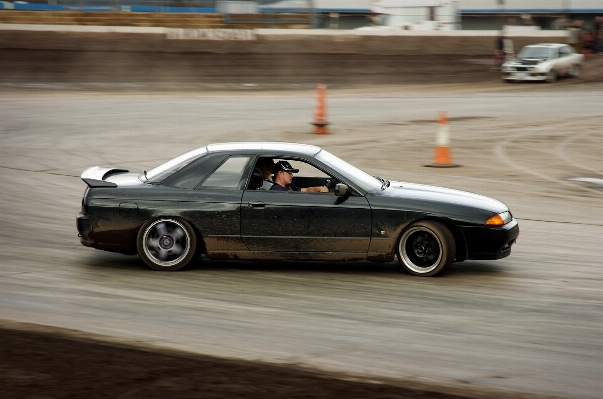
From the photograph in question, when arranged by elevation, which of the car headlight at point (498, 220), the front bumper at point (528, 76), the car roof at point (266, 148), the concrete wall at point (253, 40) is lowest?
the car headlight at point (498, 220)

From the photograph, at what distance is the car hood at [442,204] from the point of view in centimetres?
837

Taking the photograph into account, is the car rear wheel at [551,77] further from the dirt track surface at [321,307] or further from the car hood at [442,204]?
the car hood at [442,204]

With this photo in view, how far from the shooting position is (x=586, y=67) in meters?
36.3

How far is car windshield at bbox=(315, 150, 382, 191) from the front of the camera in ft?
28.3

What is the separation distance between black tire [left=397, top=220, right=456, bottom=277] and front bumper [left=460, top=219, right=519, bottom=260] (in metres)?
0.18

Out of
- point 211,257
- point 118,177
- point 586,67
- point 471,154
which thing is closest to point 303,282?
point 211,257

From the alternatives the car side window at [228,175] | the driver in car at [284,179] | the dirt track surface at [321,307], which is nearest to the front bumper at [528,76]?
the dirt track surface at [321,307]

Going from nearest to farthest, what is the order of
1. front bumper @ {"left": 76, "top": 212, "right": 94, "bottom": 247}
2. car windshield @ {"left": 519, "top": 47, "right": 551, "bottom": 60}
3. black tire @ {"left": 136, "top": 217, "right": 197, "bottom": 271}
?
black tire @ {"left": 136, "top": 217, "right": 197, "bottom": 271}
front bumper @ {"left": 76, "top": 212, "right": 94, "bottom": 247}
car windshield @ {"left": 519, "top": 47, "right": 551, "bottom": 60}

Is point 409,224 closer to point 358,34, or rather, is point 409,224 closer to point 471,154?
point 471,154

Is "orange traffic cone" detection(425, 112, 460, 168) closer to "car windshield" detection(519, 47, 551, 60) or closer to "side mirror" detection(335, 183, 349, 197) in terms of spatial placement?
"side mirror" detection(335, 183, 349, 197)

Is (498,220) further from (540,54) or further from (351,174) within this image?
(540,54)

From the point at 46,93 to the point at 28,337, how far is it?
905 inches

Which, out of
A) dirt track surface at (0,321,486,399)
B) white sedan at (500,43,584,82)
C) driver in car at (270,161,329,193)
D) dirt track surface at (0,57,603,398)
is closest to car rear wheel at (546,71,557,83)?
white sedan at (500,43,584,82)

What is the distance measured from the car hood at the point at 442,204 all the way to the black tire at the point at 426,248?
144 millimetres
